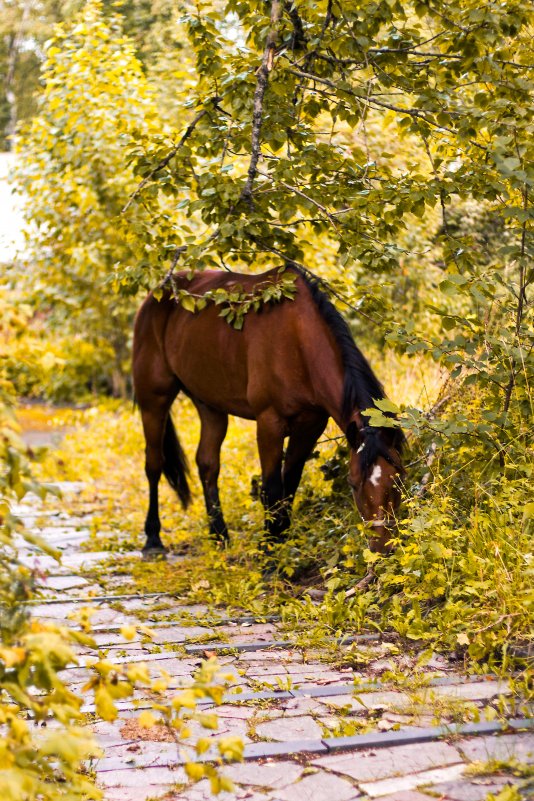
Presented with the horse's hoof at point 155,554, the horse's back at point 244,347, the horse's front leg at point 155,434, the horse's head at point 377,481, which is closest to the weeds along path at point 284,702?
the horse's head at point 377,481

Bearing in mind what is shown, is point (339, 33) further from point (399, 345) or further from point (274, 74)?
→ point (399, 345)

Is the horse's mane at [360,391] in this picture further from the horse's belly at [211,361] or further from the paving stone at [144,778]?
the paving stone at [144,778]

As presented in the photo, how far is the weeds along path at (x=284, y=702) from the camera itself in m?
2.69

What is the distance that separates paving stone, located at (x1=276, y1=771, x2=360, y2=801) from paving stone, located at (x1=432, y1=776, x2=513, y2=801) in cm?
24

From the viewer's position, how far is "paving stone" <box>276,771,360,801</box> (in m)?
2.62

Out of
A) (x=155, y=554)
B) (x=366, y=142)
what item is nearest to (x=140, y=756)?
(x=366, y=142)

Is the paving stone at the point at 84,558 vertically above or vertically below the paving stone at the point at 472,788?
below

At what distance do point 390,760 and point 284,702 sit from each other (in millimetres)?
657

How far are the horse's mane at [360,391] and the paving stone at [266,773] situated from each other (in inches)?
79.5

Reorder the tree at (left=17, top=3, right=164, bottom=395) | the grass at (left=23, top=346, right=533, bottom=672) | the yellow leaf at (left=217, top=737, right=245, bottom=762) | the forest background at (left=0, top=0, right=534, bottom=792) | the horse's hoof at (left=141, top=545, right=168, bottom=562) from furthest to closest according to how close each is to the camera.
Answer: the tree at (left=17, top=3, right=164, bottom=395)
the horse's hoof at (left=141, top=545, right=168, bottom=562)
the forest background at (left=0, top=0, right=534, bottom=792)
the grass at (left=23, top=346, right=533, bottom=672)
the yellow leaf at (left=217, top=737, right=245, bottom=762)

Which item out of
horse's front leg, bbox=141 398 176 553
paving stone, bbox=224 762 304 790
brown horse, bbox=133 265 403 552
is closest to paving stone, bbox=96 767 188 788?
paving stone, bbox=224 762 304 790

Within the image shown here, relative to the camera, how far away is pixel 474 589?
3.79 metres

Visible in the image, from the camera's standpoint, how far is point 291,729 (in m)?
3.13

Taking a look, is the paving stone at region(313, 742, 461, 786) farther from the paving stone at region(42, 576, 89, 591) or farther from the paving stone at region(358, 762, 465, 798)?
the paving stone at region(42, 576, 89, 591)
